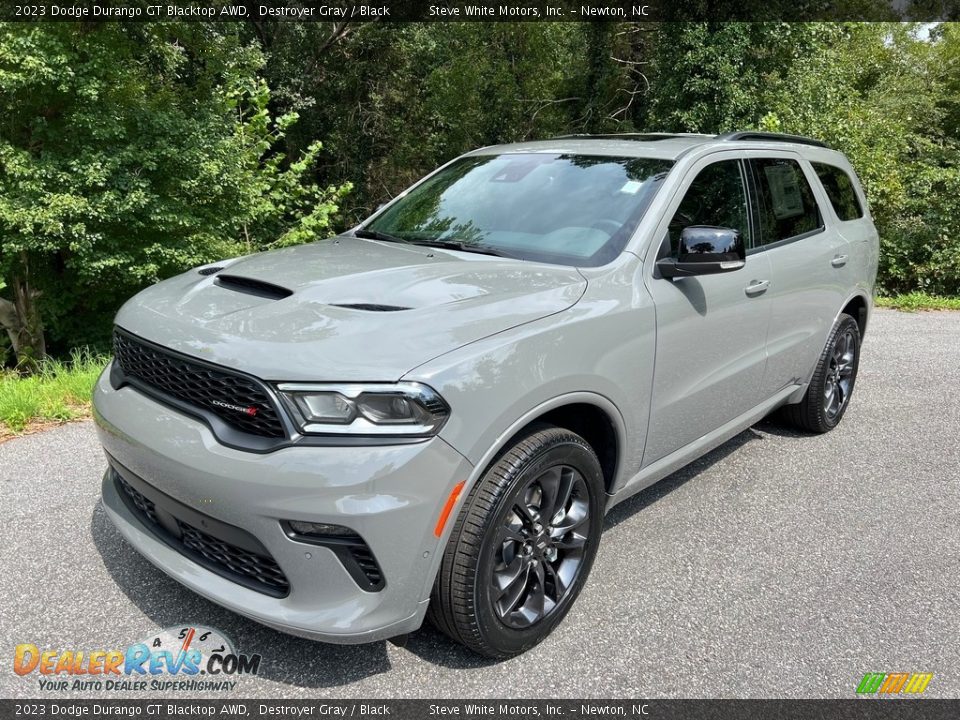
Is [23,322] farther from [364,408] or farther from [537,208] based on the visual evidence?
[364,408]

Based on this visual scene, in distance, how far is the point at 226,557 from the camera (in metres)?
2.45

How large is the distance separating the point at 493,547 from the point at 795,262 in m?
2.63

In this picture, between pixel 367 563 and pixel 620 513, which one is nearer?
pixel 367 563

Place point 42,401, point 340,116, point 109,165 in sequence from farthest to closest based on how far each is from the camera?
point 340,116
point 109,165
point 42,401

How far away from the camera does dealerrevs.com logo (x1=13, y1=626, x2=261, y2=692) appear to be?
2533 mm

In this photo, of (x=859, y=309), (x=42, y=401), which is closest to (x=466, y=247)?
(x=859, y=309)

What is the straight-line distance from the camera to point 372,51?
2189 centimetres

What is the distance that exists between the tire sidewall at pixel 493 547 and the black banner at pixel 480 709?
0.73 ft

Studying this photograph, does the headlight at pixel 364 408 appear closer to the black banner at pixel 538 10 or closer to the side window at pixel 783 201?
the side window at pixel 783 201

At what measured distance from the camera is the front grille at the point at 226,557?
2.32 m

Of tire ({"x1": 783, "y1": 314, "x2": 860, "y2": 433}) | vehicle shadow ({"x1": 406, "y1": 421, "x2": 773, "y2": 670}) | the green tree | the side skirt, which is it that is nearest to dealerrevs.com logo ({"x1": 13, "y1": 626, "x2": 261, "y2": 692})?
vehicle shadow ({"x1": 406, "y1": 421, "x2": 773, "y2": 670})

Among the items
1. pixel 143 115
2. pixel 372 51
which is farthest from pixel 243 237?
pixel 372 51

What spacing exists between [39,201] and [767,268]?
849 centimetres

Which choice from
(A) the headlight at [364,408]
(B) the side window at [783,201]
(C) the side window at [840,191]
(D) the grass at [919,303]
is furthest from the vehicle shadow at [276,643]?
(D) the grass at [919,303]
